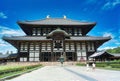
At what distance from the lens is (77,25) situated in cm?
5606

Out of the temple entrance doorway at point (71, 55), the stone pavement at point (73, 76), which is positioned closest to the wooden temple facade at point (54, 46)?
the temple entrance doorway at point (71, 55)

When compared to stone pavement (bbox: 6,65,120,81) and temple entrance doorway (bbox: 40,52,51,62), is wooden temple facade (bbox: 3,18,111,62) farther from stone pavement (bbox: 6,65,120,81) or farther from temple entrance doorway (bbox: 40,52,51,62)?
stone pavement (bbox: 6,65,120,81)

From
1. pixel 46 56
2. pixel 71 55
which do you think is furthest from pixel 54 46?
pixel 71 55

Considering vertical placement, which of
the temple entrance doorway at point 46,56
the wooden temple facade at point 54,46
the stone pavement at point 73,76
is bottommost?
the stone pavement at point 73,76

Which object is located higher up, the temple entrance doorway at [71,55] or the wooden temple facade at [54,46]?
the wooden temple facade at [54,46]

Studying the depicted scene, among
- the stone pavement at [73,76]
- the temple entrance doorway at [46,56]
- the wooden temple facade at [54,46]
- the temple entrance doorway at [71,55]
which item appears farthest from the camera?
the temple entrance doorway at [71,55]

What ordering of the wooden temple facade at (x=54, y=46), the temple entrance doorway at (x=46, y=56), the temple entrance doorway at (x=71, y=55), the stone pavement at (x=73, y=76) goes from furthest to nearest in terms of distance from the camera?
the temple entrance doorway at (x=71, y=55), the temple entrance doorway at (x=46, y=56), the wooden temple facade at (x=54, y=46), the stone pavement at (x=73, y=76)

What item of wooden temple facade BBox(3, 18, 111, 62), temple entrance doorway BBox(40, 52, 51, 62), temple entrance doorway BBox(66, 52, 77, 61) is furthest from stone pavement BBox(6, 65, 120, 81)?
temple entrance doorway BBox(66, 52, 77, 61)

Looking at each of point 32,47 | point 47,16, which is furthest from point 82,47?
point 47,16

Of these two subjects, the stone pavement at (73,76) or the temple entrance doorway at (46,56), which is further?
the temple entrance doorway at (46,56)

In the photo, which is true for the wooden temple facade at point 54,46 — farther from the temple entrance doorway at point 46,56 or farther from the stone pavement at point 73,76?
the stone pavement at point 73,76

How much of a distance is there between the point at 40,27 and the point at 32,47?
25.6 feet

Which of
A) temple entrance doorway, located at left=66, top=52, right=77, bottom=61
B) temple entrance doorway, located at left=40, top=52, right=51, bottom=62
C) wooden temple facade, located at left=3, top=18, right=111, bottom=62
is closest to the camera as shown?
wooden temple facade, located at left=3, top=18, right=111, bottom=62

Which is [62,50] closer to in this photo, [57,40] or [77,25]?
[57,40]
